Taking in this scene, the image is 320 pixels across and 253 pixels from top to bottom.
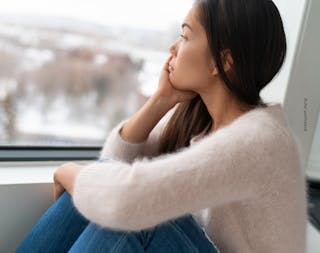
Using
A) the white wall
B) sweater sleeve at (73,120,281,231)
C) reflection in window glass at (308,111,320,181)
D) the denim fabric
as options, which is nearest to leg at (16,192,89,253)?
the denim fabric

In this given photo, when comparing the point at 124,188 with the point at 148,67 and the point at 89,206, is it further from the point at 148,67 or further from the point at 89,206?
the point at 148,67

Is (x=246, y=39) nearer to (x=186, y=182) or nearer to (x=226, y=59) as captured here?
(x=226, y=59)

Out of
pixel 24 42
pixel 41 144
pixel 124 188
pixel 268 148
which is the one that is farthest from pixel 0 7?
pixel 268 148

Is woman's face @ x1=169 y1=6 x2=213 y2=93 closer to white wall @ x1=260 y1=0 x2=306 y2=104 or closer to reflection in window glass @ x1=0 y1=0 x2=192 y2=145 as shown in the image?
reflection in window glass @ x1=0 y1=0 x2=192 y2=145

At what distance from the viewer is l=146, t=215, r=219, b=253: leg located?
2.34ft

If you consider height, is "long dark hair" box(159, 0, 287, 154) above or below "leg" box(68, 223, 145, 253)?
above

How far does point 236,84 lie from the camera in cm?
77

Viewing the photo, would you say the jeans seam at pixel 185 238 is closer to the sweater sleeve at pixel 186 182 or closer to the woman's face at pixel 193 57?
the sweater sleeve at pixel 186 182

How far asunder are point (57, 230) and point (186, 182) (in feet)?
1.37

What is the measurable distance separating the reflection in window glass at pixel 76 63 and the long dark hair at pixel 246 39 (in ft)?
1.10

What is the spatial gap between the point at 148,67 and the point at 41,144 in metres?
0.43

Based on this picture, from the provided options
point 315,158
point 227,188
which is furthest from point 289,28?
point 227,188

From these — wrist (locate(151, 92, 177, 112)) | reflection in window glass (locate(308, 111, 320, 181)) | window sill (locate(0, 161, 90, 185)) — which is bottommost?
reflection in window glass (locate(308, 111, 320, 181))

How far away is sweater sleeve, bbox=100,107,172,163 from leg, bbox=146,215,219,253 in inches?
11.4
